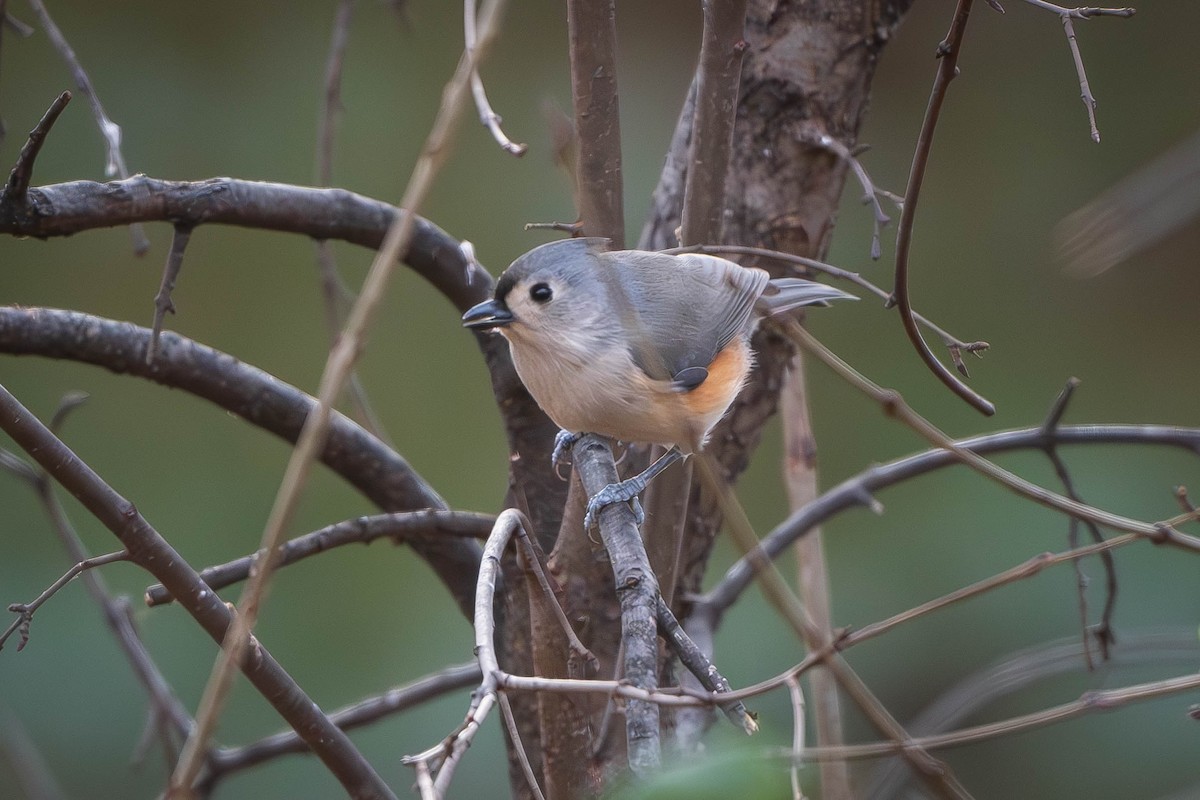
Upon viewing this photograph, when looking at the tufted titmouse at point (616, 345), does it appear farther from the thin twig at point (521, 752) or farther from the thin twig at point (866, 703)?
the thin twig at point (866, 703)

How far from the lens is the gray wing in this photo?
152cm

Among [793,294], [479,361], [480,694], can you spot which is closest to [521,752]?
[480,694]

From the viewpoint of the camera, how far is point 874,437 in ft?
11.9

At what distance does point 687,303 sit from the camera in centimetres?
164

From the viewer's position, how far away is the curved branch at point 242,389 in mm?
1303

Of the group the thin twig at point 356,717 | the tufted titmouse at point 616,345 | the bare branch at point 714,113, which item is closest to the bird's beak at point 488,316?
the tufted titmouse at point 616,345

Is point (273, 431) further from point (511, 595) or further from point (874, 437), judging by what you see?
point (874, 437)

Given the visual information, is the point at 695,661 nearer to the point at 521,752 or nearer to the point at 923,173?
the point at 521,752

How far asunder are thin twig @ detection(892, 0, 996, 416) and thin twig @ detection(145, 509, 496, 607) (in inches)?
24.4

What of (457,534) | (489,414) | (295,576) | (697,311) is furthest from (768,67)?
(295,576)

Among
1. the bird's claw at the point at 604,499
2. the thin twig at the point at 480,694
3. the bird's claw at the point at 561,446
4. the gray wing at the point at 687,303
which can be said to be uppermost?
the gray wing at the point at 687,303

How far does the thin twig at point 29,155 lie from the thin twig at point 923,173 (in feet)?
2.67

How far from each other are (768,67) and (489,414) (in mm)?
2088

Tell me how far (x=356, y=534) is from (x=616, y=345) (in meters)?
0.47
